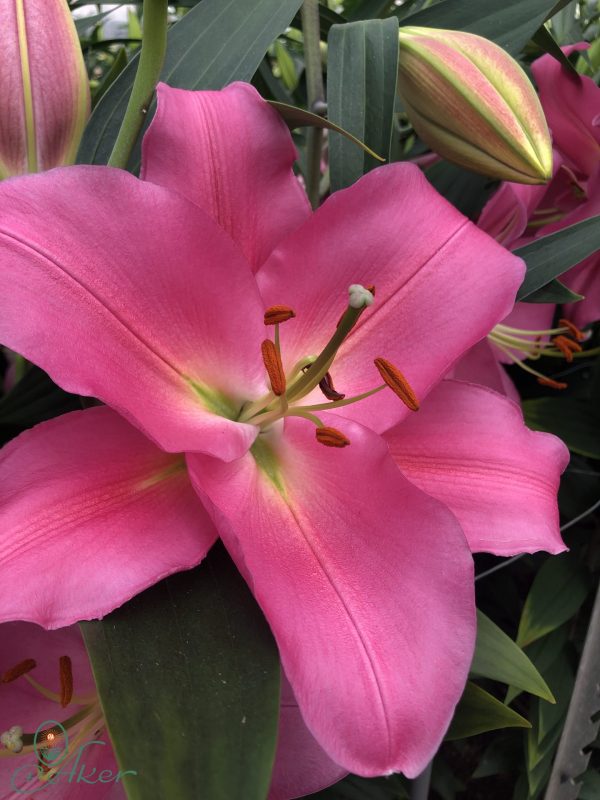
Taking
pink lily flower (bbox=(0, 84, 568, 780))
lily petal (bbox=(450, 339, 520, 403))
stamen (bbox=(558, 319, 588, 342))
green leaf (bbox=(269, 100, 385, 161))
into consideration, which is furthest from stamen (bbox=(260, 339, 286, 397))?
stamen (bbox=(558, 319, 588, 342))

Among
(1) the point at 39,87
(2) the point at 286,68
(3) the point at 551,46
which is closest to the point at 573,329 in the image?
(3) the point at 551,46

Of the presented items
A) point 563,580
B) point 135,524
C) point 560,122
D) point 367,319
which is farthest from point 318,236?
point 563,580

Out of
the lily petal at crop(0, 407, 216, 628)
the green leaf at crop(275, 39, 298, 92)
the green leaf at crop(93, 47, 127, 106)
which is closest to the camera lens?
the lily petal at crop(0, 407, 216, 628)

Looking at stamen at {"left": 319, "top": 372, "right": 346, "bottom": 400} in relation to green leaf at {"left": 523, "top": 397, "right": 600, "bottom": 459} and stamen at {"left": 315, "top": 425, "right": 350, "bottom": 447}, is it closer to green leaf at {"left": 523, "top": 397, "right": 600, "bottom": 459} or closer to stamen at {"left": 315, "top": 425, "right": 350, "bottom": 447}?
stamen at {"left": 315, "top": 425, "right": 350, "bottom": 447}

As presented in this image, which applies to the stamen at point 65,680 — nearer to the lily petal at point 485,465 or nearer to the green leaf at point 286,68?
the lily petal at point 485,465

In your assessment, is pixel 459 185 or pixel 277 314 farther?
pixel 459 185

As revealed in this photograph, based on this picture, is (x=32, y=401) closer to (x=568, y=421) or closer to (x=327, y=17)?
(x=327, y=17)

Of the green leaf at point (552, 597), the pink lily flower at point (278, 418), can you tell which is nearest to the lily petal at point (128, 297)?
the pink lily flower at point (278, 418)

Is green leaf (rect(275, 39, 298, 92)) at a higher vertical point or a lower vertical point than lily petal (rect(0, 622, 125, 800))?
higher
